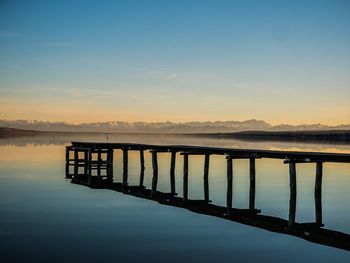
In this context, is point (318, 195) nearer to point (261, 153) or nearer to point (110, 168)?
point (261, 153)

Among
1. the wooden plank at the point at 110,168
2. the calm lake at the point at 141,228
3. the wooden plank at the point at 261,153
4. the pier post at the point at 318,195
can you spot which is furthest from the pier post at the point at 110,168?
the pier post at the point at 318,195

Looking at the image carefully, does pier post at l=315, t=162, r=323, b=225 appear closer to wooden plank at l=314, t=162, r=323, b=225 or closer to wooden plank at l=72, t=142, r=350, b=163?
wooden plank at l=314, t=162, r=323, b=225

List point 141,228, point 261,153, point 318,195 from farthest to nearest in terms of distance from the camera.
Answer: point 261,153 → point 318,195 → point 141,228

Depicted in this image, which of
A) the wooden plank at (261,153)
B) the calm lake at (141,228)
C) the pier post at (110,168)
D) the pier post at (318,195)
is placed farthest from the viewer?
the pier post at (110,168)

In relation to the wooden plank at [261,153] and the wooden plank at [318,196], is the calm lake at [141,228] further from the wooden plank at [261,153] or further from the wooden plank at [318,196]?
the wooden plank at [261,153]

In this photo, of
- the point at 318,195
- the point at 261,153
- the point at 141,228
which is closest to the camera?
the point at 141,228

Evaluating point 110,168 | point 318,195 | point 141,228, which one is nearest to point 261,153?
point 318,195

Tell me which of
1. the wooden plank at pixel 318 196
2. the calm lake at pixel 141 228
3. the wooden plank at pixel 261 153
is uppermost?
the wooden plank at pixel 261 153

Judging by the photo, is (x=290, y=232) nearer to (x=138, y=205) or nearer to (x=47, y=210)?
(x=138, y=205)

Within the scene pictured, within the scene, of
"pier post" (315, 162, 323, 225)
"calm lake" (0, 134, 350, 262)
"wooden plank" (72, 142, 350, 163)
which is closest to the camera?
"calm lake" (0, 134, 350, 262)

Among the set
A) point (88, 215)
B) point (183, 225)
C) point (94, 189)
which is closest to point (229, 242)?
point (183, 225)

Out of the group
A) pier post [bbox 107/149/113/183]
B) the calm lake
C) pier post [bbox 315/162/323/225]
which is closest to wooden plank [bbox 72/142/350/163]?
pier post [bbox 315/162/323/225]

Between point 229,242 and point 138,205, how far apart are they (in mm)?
8410

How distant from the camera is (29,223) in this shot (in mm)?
19000
